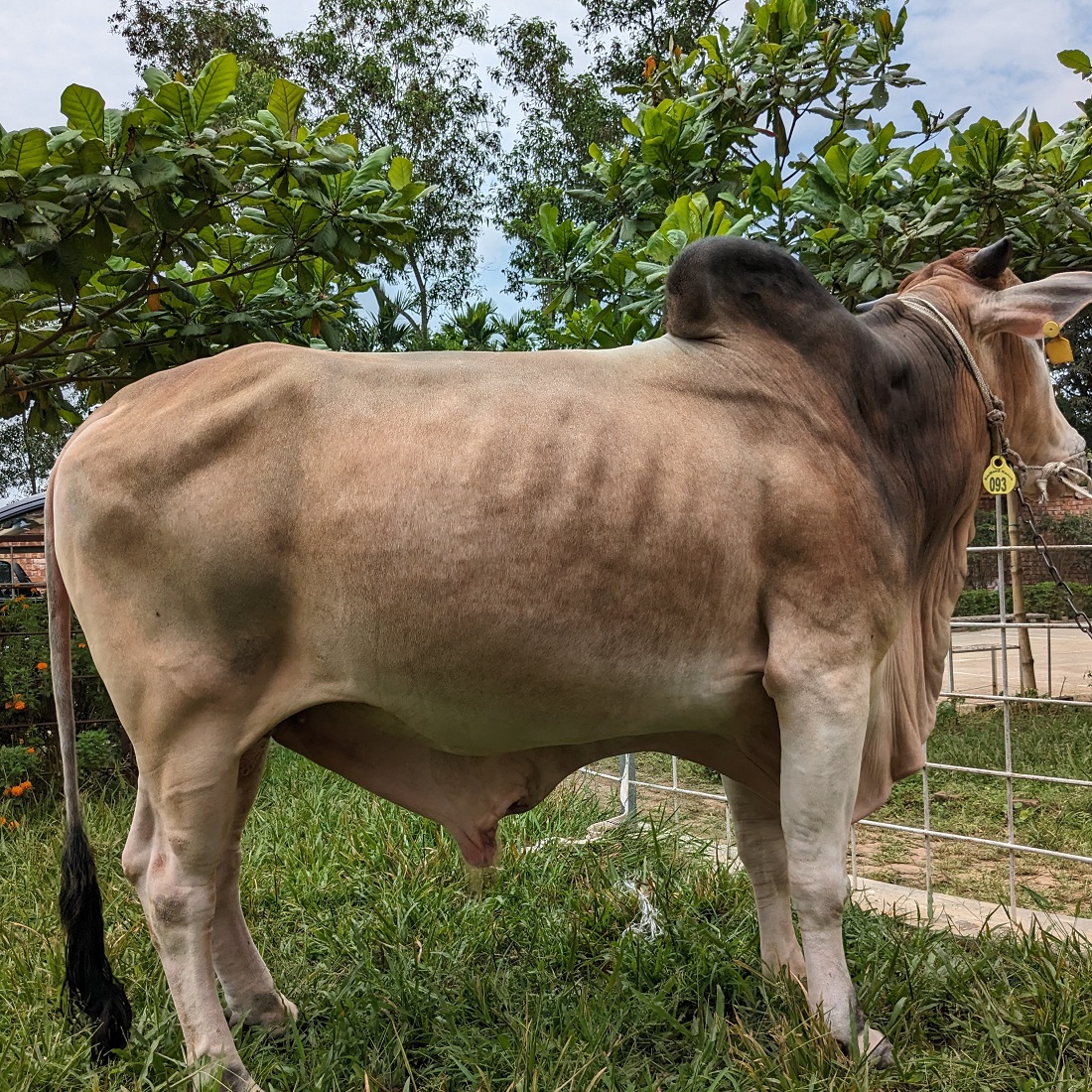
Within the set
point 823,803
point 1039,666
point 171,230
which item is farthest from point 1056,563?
point 171,230

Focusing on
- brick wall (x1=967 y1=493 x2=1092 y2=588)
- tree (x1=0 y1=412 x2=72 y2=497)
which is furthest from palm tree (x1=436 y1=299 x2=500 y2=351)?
tree (x1=0 y1=412 x2=72 y2=497)

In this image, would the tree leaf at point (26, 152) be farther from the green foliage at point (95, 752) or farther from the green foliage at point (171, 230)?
the green foliage at point (95, 752)

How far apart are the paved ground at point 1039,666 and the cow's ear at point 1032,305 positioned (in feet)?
19.3

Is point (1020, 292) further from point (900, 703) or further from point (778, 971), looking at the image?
point (778, 971)

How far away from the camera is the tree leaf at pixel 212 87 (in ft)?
9.25

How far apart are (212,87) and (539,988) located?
269 cm

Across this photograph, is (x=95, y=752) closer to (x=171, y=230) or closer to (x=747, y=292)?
(x=171, y=230)

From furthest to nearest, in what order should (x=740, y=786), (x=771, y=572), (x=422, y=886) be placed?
(x=422, y=886) → (x=740, y=786) → (x=771, y=572)

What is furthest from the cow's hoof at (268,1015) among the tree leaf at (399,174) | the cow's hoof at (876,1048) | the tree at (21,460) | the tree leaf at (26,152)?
the tree at (21,460)

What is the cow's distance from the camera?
214 cm

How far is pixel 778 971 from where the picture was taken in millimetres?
2785

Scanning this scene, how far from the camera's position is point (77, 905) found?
2447mm

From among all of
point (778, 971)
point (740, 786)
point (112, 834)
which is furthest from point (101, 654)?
point (112, 834)

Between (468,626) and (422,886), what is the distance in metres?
2.03
